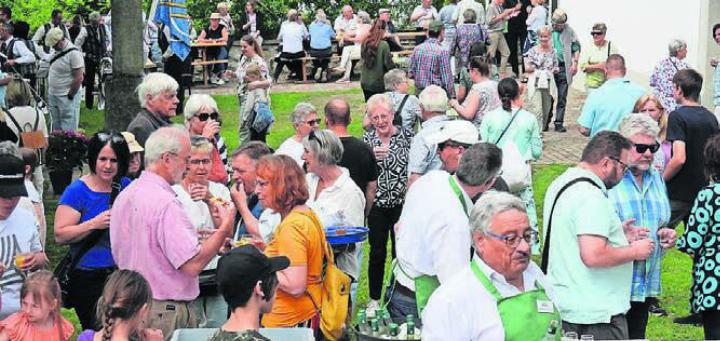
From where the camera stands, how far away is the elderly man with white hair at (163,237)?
6754 millimetres

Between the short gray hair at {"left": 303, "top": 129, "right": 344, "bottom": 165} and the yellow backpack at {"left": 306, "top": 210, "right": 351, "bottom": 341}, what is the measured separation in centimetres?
114

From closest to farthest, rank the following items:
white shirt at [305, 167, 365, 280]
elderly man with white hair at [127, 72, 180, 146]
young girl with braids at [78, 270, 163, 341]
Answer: young girl with braids at [78, 270, 163, 341]
white shirt at [305, 167, 365, 280]
elderly man with white hair at [127, 72, 180, 146]

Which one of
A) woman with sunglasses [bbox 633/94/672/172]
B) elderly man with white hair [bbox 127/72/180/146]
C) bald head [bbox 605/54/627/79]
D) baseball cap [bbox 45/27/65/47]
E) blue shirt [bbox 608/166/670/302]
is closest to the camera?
blue shirt [bbox 608/166/670/302]

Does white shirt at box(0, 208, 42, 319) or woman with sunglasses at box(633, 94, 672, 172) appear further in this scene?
woman with sunglasses at box(633, 94, 672, 172)

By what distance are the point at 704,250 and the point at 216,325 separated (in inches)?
122

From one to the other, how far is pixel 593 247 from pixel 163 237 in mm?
2349

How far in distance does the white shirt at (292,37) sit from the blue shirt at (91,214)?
18615 millimetres

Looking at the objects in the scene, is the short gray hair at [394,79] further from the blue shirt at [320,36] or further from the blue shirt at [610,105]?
the blue shirt at [320,36]

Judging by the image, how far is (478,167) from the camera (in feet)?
21.7

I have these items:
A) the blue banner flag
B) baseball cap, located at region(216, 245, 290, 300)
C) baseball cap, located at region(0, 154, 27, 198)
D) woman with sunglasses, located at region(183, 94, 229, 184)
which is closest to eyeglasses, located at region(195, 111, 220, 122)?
woman with sunglasses, located at region(183, 94, 229, 184)

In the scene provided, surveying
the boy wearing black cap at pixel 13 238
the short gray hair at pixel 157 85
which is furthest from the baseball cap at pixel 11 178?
the short gray hair at pixel 157 85

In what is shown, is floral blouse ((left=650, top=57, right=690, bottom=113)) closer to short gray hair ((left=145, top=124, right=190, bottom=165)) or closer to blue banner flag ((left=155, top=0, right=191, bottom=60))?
blue banner flag ((left=155, top=0, right=191, bottom=60))

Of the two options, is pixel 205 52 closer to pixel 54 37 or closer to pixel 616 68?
pixel 54 37

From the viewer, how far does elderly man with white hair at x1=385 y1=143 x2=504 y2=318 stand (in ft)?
21.3
